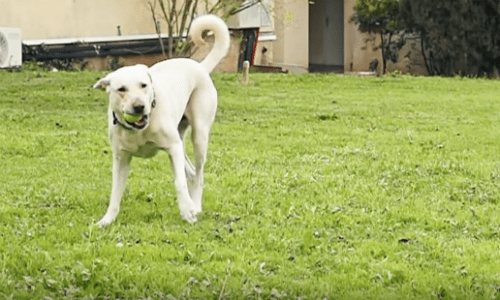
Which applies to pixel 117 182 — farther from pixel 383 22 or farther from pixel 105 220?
pixel 383 22

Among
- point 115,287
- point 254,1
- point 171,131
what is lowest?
point 115,287

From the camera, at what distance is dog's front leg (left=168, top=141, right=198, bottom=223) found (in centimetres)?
667

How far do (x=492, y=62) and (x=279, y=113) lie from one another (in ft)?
38.4

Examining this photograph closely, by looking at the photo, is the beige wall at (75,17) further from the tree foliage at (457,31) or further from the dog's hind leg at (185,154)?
the dog's hind leg at (185,154)

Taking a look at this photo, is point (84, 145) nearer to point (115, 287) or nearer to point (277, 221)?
point (277, 221)

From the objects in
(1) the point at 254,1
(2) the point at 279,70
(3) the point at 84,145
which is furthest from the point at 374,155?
(2) the point at 279,70

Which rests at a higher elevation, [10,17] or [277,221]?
[10,17]

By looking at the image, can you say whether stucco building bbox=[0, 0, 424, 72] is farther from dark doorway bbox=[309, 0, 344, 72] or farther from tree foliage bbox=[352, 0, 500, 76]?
tree foliage bbox=[352, 0, 500, 76]

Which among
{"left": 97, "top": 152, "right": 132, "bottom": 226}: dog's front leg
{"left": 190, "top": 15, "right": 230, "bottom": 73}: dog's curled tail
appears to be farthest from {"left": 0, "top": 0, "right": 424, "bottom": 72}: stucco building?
{"left": 97, "top": 152, "right": 132, "bottom": 226}: dog's front leg

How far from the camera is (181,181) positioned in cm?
668

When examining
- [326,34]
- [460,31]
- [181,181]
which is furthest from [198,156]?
[326,34]

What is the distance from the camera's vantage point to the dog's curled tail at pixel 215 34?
747 centimetres

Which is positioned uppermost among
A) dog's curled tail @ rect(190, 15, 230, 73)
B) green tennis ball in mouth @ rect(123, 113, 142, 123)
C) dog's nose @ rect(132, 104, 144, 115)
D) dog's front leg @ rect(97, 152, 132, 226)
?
dog's curled tail @ rect(190, 15, 230, 73)

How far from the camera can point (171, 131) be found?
6590mm
